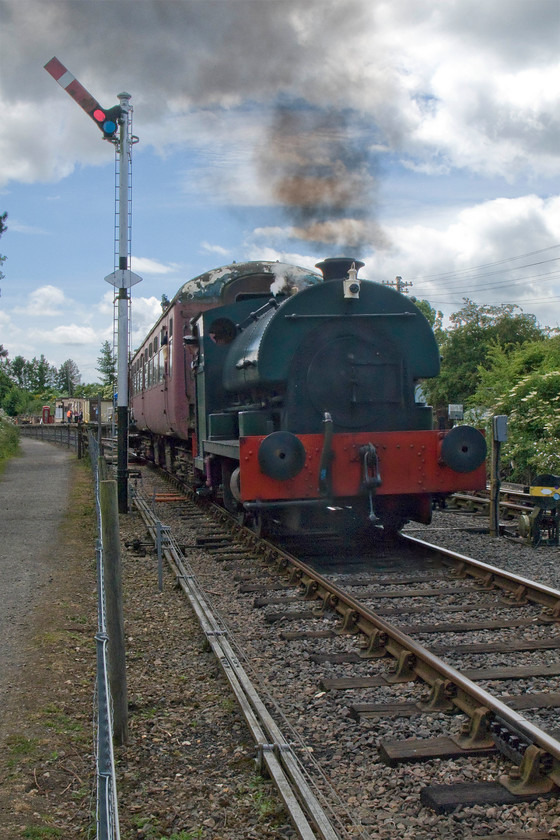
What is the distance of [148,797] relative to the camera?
10.7ft

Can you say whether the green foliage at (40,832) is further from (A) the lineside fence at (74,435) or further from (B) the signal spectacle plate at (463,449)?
(A) the lineside fence at (74,435)

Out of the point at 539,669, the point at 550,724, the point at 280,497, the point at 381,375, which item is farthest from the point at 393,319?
the point at 550,724

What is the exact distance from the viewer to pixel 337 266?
8.00 meters

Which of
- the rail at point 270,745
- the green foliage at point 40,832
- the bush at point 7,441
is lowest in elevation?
the green foliage at point 40,832

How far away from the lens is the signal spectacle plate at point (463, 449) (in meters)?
7.50

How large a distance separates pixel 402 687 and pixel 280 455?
3084 mm

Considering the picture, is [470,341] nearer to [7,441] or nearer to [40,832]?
[7,441]

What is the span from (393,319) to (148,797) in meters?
5.63

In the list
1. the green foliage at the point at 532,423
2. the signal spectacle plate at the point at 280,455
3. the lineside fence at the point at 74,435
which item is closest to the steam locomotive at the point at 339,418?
the signal spectacle plate at the point at 280,455

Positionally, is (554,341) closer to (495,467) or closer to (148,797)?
(495,467)

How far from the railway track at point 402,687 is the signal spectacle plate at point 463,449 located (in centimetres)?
86

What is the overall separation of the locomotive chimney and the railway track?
2.90 meters

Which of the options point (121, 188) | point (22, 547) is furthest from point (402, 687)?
point (121, 188)

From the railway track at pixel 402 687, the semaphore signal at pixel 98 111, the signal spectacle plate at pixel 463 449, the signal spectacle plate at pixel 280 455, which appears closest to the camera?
the railway track at pixel 402 687
